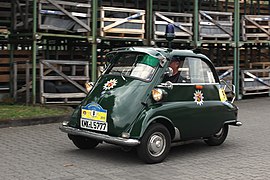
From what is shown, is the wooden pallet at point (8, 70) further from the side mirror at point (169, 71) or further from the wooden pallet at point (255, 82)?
the wooden pallet at point (255, 82)

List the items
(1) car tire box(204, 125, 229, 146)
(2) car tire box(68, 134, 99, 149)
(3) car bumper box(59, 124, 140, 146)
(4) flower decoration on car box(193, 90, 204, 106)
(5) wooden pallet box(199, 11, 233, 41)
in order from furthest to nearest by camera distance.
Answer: (5) wooden pallet box(199, 11, 233, 41) < (1) car tire box(204, 125, 229, 146) < (2) car tire box(68, 134, 99, 149) < (4) flower decoration on car box(193, 90, 204, 106) < (3) car bumper box(59, 124, 140, 146)

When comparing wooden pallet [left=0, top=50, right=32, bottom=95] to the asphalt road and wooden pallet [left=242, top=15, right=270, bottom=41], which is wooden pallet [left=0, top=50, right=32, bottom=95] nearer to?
the asphalt road

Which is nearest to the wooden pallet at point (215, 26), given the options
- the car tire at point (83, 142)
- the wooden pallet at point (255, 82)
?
the wooden pallet at point (255, 82)

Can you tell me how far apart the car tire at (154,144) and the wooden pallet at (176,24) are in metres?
8.17

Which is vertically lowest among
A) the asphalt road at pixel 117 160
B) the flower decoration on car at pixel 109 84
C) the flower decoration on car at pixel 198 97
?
the asphalt road at pixel 117 160

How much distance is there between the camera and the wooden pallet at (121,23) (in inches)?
550

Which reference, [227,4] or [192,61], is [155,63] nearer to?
[192,61]

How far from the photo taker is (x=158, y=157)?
7.22 metres

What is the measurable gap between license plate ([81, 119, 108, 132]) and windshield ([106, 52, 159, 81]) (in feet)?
3.23

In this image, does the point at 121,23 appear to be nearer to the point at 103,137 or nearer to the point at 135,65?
the point at 135,65

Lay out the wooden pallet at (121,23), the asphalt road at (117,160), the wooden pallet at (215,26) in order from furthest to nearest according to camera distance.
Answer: the wooden pallet at (215,26) → the wooden pallet at (121,23) → the asphalt road at (117,160)

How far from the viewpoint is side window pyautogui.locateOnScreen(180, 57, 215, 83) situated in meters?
7.99

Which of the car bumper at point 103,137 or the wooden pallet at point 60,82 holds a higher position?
the wooden pallet at point 60,82

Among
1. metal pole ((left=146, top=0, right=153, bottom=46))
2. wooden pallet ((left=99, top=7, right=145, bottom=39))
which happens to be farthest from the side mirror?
metal pole ((left=146, top=0, right=153, bottom=46))
